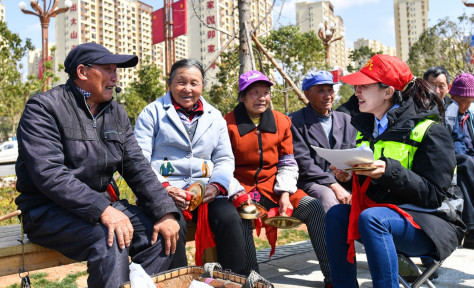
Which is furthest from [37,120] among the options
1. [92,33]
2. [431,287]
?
[92,33]

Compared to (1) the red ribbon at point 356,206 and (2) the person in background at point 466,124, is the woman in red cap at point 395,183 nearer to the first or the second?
(1) the red ribbon at point 356,206

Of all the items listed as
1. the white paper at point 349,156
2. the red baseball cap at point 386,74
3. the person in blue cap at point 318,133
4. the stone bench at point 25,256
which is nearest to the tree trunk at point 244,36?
the person in blue cap at point 318,133

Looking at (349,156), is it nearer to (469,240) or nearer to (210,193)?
(210,193)

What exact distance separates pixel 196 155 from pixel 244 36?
2.59 m

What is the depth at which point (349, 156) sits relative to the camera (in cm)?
228

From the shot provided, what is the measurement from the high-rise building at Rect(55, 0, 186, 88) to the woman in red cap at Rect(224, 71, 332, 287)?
252 feet

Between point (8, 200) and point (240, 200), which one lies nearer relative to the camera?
point (240, 200)

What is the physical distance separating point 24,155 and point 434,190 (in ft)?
7.57

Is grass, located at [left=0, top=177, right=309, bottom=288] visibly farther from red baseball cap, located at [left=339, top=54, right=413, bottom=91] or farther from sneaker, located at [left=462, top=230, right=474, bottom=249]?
red baseball cap, located at [left=339, top=54, right=413, bottom=91]

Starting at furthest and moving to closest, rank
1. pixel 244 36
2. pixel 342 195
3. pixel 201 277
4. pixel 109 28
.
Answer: pixel 109 28 < pixel 244 36 < pixel 342 195 < pixel 201 277

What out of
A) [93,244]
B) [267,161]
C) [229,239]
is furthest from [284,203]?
[93,244]

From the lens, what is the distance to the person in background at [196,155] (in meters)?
2.98

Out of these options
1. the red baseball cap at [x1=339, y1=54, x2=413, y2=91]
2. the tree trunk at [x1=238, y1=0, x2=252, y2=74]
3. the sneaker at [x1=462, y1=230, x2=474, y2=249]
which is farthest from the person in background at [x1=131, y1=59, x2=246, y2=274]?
the tree trunk at [x1=238, y1=0, x2=252, y2=74]

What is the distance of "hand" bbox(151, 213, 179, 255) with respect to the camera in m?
2.63
